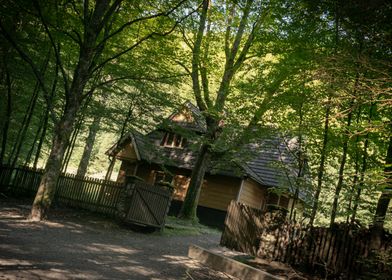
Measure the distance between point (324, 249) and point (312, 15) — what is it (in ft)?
19.5

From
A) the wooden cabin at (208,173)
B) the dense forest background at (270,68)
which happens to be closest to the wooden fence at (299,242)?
the dense forest background at (270,68)

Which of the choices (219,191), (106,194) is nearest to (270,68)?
(106,194)

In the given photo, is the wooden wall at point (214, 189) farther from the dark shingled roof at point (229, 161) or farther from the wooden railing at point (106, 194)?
the wooden railing at point (106, 194)

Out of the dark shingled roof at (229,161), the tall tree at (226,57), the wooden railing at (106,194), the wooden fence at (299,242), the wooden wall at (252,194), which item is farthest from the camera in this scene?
the wooden wall at (252,194)

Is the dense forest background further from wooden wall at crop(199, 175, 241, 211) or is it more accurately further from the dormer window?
the dormer window

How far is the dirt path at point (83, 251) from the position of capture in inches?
239

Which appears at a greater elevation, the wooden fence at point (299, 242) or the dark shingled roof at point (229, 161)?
the dark shingled roof at point (229, 161)

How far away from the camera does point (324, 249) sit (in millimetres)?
9031

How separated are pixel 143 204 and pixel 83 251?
482 centimetres

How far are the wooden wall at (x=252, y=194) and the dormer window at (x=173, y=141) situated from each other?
5.63 meters

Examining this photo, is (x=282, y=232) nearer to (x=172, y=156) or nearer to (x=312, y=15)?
(x=312, y=15)

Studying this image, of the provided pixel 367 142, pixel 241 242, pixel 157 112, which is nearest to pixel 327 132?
pixel 367 142

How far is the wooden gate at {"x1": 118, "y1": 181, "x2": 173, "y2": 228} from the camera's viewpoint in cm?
1248

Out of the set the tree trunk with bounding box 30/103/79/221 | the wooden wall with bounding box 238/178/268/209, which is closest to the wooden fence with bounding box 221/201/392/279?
the tree trunk with bounding box 30/103/79/221
